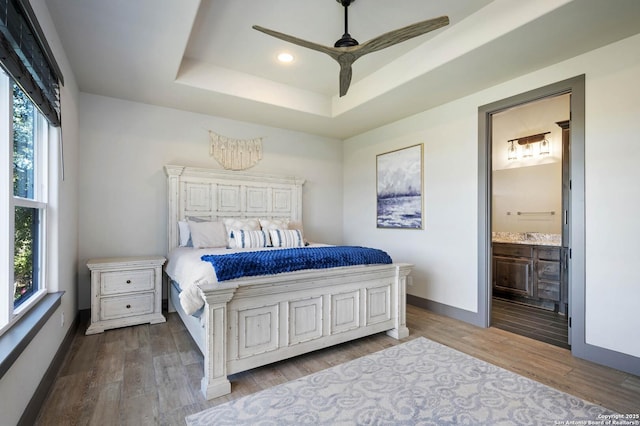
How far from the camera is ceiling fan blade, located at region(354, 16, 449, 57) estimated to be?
2004 millimetres

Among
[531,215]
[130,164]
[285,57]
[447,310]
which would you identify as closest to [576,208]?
[447,310]

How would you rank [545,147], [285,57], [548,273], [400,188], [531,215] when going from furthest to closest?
[531,215] → [545,147] → [400,188] → [548,273] → [285,57]

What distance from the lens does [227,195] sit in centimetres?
436

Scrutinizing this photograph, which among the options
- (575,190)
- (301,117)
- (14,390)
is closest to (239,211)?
(301,117)

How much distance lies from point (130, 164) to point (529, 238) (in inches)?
218

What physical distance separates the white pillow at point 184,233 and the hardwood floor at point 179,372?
3.13ft

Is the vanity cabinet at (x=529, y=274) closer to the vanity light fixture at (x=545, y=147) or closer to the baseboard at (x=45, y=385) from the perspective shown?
the vanity light fixture at (x=545, y=147)

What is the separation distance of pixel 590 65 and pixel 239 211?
4.04 m

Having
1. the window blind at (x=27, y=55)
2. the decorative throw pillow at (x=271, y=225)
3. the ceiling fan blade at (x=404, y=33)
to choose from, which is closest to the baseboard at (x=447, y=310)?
the decorative throw pillow at (x=271, y=225)

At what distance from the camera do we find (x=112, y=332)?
10.5 ft

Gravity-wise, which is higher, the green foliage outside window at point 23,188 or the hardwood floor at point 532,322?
the green foliage outside window at point 23,188

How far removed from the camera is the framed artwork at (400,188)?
4211mm

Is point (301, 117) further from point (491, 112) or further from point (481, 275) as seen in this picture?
point (481, 275)

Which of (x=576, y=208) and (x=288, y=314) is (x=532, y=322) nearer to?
(x=576, y=208)
